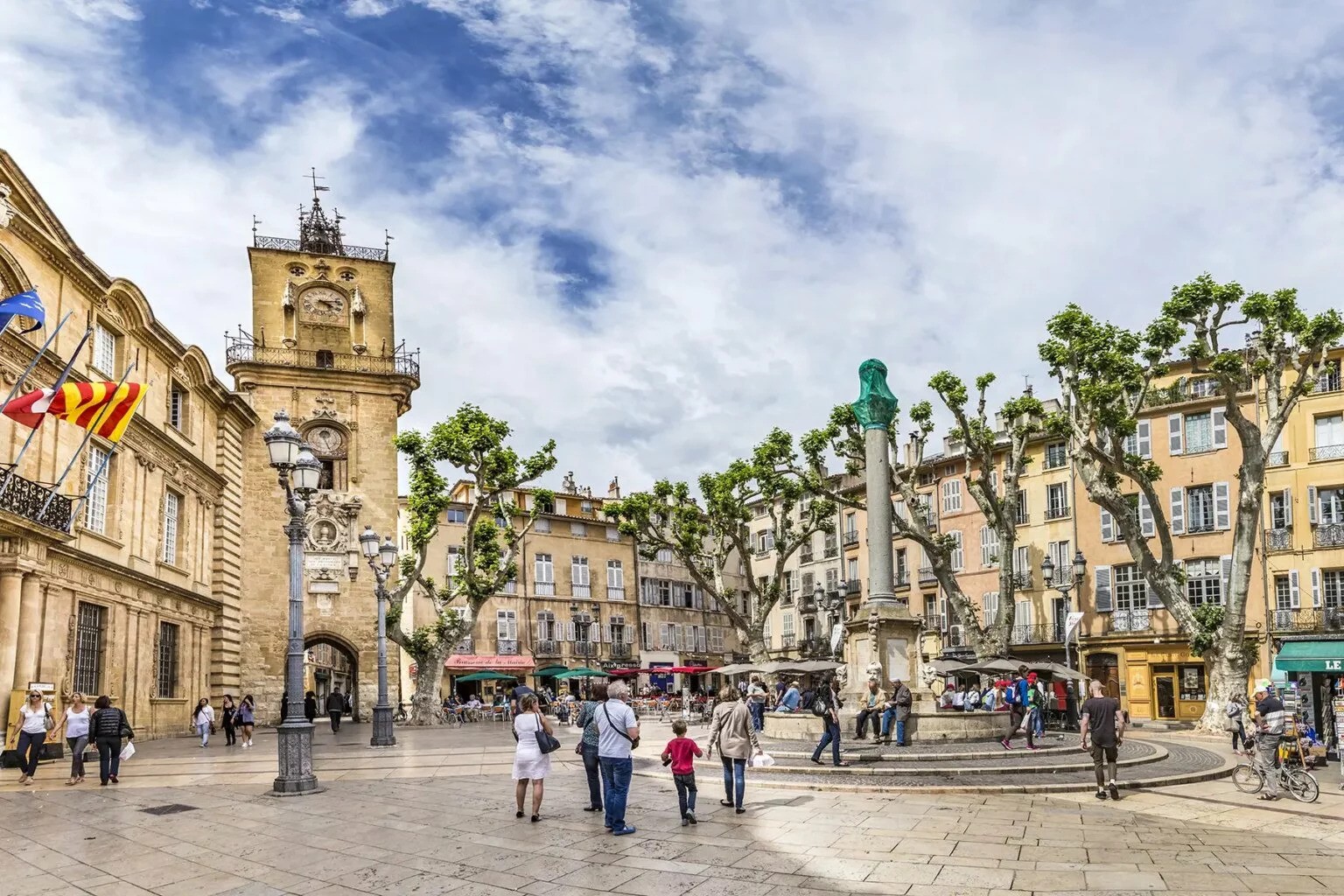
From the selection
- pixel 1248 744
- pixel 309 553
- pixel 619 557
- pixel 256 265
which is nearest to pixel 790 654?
pixel 619 557

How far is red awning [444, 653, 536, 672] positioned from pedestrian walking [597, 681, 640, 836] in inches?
Result: 1596

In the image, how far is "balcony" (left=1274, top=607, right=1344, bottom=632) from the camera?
35.4m

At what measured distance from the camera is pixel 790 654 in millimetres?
60719

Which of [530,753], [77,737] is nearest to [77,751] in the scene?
[77,737]

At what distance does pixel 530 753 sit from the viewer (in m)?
12.3

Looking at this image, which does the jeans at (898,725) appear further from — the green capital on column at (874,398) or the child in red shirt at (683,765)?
the child in red shirt at (683,765)

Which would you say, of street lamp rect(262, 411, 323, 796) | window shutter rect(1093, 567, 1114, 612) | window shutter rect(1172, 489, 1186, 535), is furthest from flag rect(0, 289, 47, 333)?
window shutter rect(1172, 489, 1186, 535)

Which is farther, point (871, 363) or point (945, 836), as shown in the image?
point (871, 363)

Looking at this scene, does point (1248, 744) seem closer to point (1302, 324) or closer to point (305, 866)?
point (305, 866)

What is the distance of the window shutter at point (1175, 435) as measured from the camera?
40.8m

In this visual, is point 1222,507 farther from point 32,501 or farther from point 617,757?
point 32,501

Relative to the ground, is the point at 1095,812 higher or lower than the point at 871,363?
lower

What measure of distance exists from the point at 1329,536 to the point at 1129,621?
23.9 feet

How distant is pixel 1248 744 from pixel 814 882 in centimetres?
990
